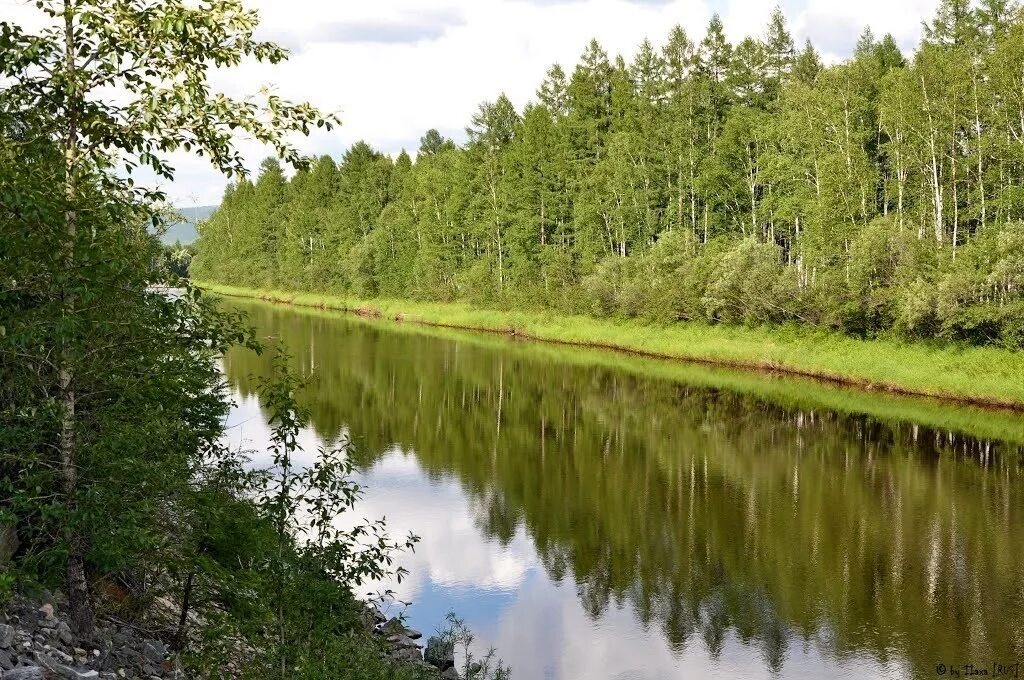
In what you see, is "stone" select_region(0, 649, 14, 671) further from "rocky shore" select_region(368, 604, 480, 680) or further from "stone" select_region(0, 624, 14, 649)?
"rocky shore" select_region(368, 604, 480, 680)

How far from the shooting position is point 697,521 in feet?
78.9

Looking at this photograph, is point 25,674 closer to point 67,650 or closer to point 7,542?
point 67,650

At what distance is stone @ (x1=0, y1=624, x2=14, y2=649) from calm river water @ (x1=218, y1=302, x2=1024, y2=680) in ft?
15.2

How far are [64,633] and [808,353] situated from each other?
46494 millimetres

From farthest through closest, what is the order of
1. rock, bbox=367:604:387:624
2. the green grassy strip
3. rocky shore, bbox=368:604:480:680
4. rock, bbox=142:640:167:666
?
the green grassy strip, rock, bbox=367:604:387:624, rocky shore, bbox=368:604:480:680, rock, bbox=142:640:167:666

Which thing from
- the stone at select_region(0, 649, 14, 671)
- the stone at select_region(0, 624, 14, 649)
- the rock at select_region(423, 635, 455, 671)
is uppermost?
the stone at select_region(0, 624, 14, 649)

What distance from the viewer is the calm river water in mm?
16625

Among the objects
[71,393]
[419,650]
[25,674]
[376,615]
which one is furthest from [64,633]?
[376,615]

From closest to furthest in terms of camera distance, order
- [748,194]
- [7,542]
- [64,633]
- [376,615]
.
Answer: [64,633]
[7,542]
[376,615]
[748,194]

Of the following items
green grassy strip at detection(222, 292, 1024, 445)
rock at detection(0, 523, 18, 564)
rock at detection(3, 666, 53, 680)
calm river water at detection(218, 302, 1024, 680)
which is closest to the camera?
rock at detection(3, 666, 53, 680)

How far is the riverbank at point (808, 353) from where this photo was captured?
132 ft

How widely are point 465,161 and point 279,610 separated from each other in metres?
88.4

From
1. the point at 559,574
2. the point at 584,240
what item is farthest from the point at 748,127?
the point at 559,574

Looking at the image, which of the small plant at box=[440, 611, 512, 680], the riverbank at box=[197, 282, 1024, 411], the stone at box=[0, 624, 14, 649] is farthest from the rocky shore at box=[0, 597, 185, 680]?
the riverbank at box=[197, 282, 1024, 411]
